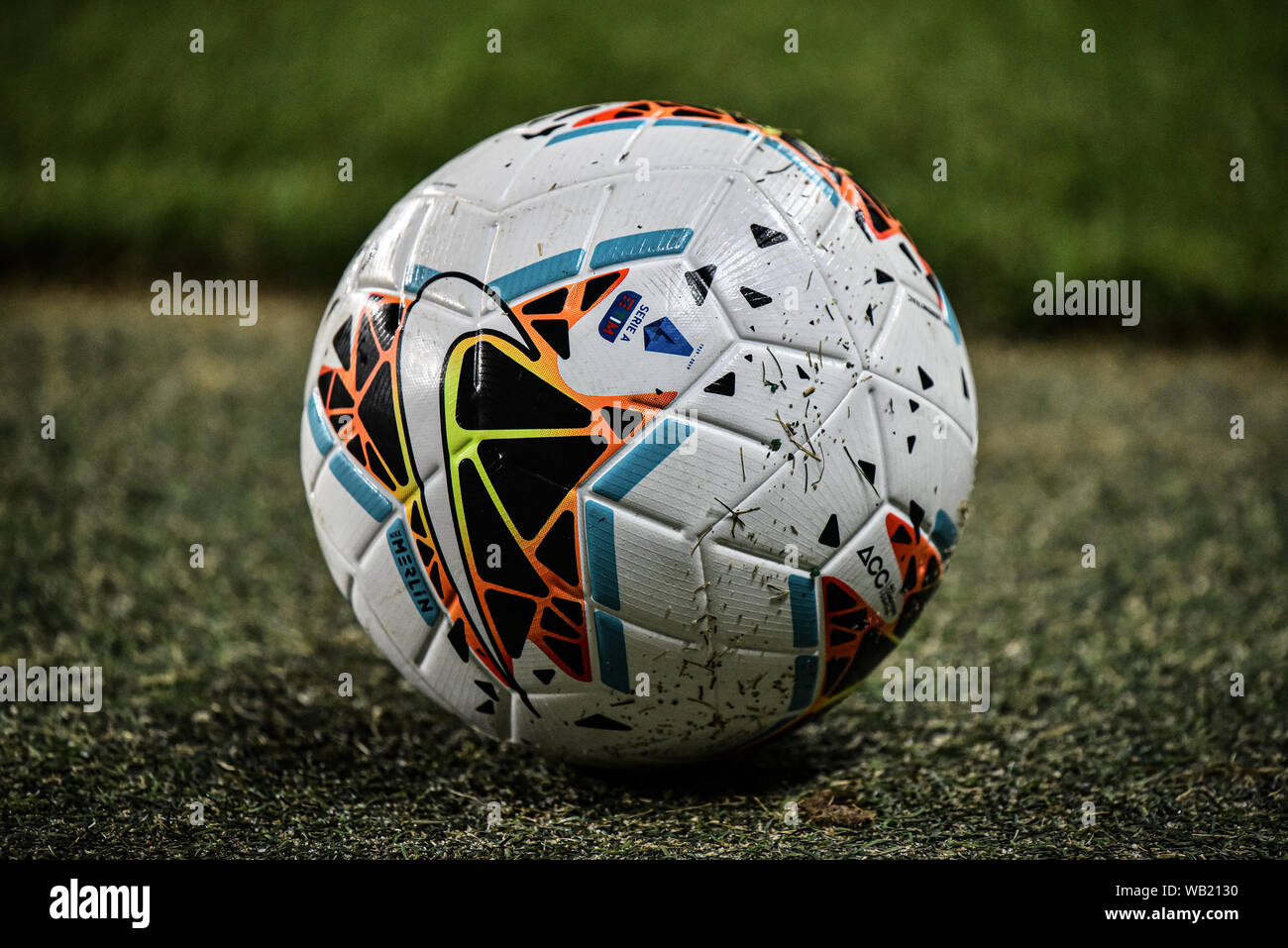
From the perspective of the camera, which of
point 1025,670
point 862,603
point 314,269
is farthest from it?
point 314,269

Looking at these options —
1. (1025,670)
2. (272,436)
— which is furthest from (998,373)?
(272,436)

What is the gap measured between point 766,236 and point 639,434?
377 millimetres

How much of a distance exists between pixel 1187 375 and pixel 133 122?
5.71m

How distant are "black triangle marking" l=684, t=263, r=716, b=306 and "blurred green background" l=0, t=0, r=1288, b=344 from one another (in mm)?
4031

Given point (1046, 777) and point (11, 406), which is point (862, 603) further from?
point (11, 406)

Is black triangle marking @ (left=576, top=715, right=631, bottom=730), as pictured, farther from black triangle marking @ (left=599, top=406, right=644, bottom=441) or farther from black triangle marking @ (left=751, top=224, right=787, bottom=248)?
black triangle marking @ (left=751, top=224, right=787, bottom=248)

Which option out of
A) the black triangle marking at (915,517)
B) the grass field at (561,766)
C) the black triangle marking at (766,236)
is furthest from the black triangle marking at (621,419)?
the grass field at (561,766)

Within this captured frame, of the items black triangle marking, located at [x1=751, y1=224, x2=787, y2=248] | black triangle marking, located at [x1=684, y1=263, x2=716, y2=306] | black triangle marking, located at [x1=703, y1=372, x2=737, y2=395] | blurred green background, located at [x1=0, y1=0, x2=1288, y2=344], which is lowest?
black triangle marking, located at [x1=703, y1=372, x2=737, y2=395]

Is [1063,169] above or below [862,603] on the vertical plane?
above

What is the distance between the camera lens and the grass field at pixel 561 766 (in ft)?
6.27

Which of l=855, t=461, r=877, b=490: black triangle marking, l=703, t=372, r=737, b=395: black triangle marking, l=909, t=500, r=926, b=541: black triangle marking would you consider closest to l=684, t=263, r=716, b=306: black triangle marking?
l=703, t=372, r=737, b=395: black triangle marking

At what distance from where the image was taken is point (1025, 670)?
2635mm

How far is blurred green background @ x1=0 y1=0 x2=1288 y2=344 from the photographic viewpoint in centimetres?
571

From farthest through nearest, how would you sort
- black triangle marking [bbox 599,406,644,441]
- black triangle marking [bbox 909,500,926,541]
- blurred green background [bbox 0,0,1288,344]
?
blurred green background [bbox 0,0,1288,344] → black triangle marking [bbox 909,500,926,541] → black triangle marking [bbox 599,406,644,441]
